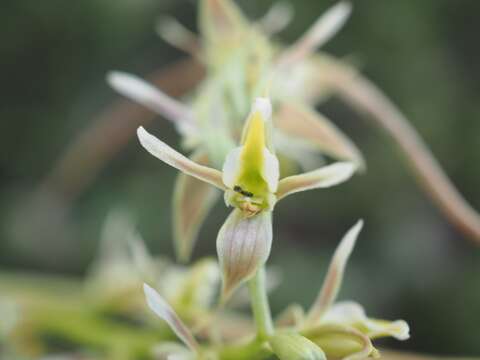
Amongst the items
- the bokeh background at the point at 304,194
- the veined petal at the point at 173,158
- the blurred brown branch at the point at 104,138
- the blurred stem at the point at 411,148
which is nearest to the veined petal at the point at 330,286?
the veined petal at the point at 173,158

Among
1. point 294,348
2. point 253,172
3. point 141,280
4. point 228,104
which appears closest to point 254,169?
point 253,172

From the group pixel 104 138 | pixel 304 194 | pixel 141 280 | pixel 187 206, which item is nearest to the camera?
pixel 187 206

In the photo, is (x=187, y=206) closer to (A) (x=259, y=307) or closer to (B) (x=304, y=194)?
(A) (x=259, y=307)

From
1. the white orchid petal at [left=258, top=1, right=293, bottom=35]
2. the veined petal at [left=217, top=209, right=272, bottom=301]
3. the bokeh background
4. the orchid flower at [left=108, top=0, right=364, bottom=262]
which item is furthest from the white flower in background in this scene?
the white orchid petal at [left=258, top=1, right=293, bottom=35]

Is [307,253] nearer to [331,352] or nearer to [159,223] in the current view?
[159,223]

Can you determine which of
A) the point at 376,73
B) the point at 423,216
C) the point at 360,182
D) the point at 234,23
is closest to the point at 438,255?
the point at 423,216

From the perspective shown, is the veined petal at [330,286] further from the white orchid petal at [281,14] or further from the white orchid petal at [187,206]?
the white orchid petal at [281,14]
